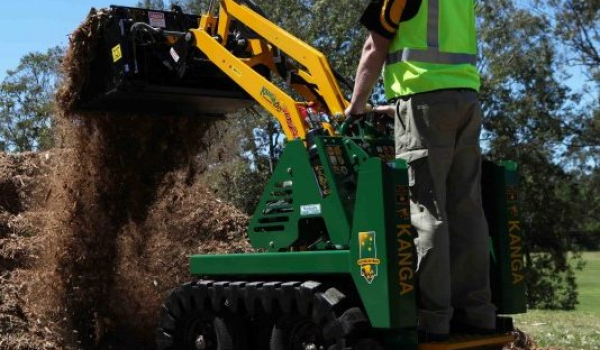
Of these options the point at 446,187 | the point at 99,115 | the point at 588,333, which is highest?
the point at 99,115

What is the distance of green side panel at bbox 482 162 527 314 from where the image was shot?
485cm

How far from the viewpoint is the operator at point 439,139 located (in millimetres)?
4266

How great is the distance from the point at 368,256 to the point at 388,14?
1.24 m

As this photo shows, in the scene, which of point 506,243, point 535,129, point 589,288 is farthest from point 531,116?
point 506,243

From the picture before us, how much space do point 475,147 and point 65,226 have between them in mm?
4129

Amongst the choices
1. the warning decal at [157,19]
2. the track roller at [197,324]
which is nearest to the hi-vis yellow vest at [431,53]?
the track roller at [197,324]

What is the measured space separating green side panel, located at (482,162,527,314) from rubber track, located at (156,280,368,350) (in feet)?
3.25

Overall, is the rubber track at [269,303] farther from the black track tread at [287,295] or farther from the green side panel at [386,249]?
the green side panel at [386,249]

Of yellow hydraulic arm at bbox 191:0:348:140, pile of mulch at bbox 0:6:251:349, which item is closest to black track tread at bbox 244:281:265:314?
yellow hydraulic arm at bbox 191:0:348:140

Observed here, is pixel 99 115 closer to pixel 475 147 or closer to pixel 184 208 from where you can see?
pixel 184 208

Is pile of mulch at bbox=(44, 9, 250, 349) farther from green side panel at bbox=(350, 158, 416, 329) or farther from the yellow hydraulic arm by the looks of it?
green side panel at bbox=(350, 158, 416, 329)

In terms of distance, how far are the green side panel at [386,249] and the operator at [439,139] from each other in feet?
0.52

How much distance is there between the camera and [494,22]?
3005 centimetres

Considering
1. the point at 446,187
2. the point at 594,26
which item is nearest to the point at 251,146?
→ the point at 594,26
